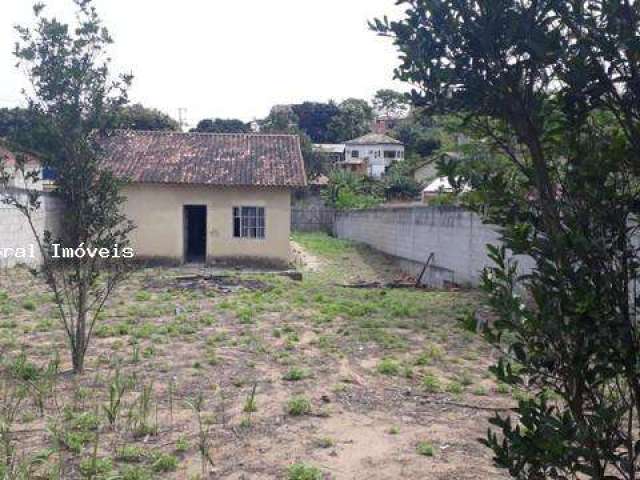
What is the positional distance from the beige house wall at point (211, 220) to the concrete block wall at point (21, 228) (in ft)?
7.83

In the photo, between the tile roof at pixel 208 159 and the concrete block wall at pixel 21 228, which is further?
the tile roof at pixel 208 159

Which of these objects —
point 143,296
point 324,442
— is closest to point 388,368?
point 324,442

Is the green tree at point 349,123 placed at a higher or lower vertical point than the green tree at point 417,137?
higher

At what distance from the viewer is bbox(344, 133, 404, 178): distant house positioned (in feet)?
178

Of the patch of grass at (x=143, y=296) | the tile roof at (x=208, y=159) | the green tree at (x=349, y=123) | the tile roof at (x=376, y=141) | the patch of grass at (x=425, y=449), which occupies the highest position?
the green tree at (x=349, y=123)

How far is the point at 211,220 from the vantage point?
17797 mm

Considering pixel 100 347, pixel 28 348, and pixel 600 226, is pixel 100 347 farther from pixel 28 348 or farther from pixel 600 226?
pixel 600 226

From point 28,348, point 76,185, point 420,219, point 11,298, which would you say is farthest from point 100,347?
point 420,219

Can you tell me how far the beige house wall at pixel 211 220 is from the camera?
17.6 m

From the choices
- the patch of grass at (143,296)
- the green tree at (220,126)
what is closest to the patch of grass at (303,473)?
the patch of grass at (143,296)

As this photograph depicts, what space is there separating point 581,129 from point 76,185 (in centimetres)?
551

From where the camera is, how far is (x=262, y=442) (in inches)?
179

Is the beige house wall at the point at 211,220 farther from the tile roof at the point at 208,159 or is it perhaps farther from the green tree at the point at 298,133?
the green tree at the point at 298,133

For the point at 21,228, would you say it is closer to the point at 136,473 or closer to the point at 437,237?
the point at 437,237
